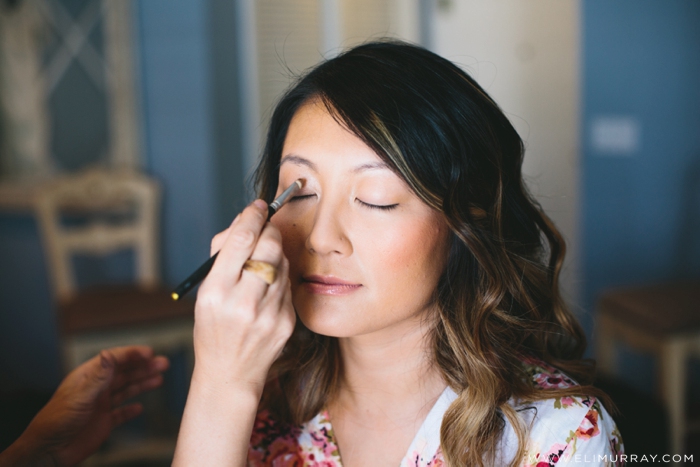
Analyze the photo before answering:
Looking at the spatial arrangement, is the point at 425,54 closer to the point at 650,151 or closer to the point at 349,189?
the point at 349,189

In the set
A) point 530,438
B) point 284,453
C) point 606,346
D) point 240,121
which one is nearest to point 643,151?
point 606,346

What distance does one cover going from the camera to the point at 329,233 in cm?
85

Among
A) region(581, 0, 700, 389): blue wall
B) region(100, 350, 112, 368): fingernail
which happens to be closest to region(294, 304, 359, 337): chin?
region(100, 350, 112, 368): fingernail

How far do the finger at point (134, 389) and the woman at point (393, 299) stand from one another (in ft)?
0.65

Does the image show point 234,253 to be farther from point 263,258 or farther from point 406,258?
point 406,258

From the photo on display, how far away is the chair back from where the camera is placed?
2.41 meters

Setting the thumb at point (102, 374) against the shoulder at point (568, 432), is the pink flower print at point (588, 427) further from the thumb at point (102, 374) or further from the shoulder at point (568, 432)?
the thumb at point (102, 374)

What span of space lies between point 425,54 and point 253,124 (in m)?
2.09

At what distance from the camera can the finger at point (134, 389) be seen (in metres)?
1.04

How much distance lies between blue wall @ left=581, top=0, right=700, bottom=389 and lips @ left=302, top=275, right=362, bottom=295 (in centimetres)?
206

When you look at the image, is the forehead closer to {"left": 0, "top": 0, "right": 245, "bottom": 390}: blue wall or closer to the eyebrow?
the eyebrow

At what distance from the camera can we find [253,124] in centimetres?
294

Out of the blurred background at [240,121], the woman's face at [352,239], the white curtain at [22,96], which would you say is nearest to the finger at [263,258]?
the woman's face at [352,239]

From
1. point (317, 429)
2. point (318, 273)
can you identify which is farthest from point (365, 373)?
point (318, 273)
